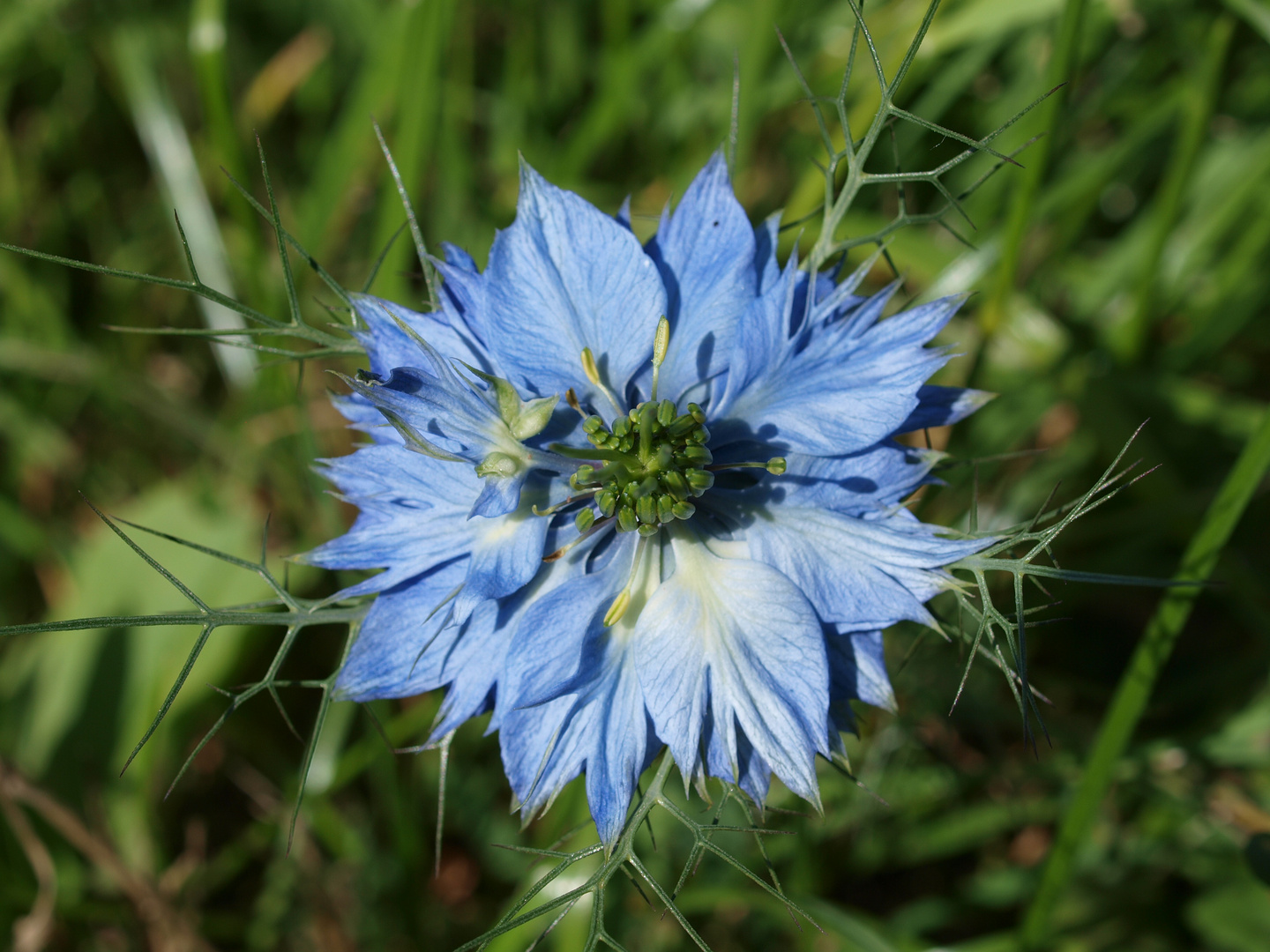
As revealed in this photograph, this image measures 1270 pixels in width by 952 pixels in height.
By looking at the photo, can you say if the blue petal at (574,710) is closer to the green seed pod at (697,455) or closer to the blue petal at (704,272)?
the green seed pod at (697,455)

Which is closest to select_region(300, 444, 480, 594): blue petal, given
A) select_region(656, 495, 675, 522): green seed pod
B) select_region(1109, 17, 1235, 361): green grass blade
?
select_region(656, 495, 675, 522): green seed pod

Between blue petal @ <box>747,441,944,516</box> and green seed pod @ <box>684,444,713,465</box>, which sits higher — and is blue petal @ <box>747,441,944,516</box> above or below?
below

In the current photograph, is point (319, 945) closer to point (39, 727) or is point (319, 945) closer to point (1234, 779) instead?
point (39, 727)

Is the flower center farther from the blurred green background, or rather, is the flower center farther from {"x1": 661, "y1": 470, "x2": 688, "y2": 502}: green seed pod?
the blurred green background

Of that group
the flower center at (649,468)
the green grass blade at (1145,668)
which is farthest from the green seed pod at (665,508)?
the green grass blade at (1145,668)

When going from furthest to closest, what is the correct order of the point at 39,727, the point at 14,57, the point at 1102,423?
the point at 14,57
the point at 39,727
the point at 1102,423

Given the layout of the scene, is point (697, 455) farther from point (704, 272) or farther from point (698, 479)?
point (704, 272)

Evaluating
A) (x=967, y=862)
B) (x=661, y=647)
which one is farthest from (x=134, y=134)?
(x=967, y=862)
